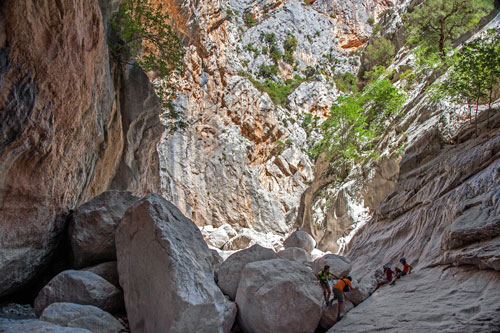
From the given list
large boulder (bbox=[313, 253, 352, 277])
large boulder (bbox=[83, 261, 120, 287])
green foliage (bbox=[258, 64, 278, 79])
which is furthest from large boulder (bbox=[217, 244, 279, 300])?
green foliage (bbox=[258, 64, 278, 79])

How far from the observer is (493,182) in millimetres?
7656

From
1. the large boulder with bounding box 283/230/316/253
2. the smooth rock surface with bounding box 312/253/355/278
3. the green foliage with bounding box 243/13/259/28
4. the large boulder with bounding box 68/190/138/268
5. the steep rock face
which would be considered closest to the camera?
the steep rock face

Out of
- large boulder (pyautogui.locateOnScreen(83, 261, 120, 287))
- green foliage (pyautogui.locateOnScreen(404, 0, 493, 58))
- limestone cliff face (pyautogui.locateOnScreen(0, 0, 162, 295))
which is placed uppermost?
green foliage (pyautogui.locateOnScreen(404, 0, 493, 58))

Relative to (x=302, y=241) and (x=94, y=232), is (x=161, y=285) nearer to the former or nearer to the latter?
(x=94, y=232)

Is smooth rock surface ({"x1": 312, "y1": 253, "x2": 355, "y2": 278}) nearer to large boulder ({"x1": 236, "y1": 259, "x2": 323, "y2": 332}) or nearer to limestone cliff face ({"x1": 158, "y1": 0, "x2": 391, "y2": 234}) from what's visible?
large boulder ({"x1": 236, "y1": 259, "x2": 323, "y2": 332})

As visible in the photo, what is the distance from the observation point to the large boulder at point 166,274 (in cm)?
526

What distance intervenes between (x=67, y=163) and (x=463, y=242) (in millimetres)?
9620

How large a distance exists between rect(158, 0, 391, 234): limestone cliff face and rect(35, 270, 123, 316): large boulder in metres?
22.1

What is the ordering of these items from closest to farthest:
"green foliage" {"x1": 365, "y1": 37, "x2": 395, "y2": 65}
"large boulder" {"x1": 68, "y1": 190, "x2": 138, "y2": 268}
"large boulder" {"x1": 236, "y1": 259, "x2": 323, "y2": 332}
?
"large boulder" {"x1": 236, "y1": 259, "x2": 323, "y2": 332}
"large boulder" {"x1": 68, "y1": 190, "x2": 138, "y2": 268}
"green foliage" {"x1": 365, "y1": 37, "x2": 395, "y2": 65}

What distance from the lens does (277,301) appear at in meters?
6.45

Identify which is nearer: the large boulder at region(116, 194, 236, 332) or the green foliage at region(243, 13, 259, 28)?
the large boulder at region(116, 194, 236, 332)

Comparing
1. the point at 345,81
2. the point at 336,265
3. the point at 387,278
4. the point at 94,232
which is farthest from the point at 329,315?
the point at 345,81

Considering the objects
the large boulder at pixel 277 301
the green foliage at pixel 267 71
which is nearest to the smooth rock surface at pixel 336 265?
the large boulder at pixel 277 301

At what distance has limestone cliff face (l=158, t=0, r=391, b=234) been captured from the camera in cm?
3241
